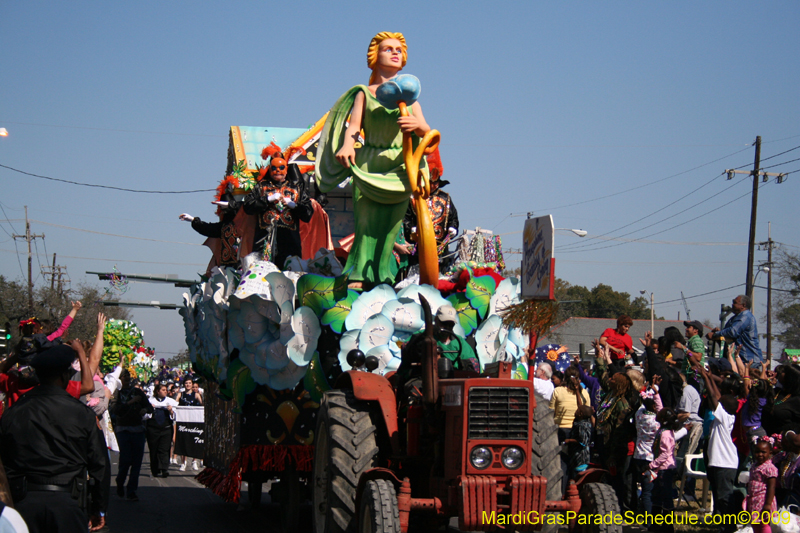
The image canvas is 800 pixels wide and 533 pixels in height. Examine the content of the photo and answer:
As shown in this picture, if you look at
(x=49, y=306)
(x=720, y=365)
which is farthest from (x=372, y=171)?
(x=49, y=306)

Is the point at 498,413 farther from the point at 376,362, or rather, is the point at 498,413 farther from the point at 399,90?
the point at 399,90

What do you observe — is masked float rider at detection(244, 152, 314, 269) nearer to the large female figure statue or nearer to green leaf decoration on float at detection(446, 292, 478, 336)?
the large female figure statue

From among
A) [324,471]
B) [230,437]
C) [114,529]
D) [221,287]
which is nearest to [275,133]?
[221,287]

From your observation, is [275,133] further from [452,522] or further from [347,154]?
[452,522]

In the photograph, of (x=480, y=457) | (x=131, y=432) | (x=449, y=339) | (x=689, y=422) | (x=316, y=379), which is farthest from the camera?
(x=131, y=432)

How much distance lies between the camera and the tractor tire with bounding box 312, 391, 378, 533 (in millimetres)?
5852

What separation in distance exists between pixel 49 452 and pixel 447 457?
252 cm

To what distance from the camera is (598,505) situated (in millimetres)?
5441

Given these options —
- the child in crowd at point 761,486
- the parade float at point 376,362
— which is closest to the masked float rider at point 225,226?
the parade float at point 376,362

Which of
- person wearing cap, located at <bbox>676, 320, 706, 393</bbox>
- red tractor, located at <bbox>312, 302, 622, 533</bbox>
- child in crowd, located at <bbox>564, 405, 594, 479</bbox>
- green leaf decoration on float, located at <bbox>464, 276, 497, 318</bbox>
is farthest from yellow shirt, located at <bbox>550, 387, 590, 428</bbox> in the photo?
red tractor, located at <bbox>312, 302, 622, 533</bbox>

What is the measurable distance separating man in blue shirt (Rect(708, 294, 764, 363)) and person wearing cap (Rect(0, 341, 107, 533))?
304 inches

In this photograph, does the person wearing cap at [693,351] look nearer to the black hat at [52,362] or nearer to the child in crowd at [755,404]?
the child in crowd at [755,404]

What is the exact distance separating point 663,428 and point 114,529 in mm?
6012

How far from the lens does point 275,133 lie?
14.5m
